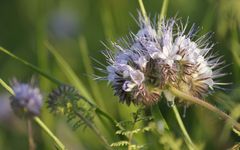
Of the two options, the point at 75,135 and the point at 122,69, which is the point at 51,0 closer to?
the point at 75,135

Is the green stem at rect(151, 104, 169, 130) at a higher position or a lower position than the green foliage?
lower

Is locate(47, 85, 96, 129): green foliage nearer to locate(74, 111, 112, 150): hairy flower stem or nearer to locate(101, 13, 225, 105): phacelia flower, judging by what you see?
locate(74, 111, 112, 150): hairy flower stem

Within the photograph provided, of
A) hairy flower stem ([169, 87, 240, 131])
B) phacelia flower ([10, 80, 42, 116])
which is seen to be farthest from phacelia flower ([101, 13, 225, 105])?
phacelia flower ([10, 80, 42, 116])

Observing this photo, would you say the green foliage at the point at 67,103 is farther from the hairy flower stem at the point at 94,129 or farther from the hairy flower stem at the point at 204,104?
the hairy flower stem at the point at 204,104

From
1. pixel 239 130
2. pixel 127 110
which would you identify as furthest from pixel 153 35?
pixel 127 110

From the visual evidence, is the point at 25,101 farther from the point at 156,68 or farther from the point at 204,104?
the point at 204,104

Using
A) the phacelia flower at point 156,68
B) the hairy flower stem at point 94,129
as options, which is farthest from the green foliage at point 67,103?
the phacelia flower at point 156,68

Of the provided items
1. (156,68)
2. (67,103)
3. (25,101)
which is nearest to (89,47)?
(25,101)
